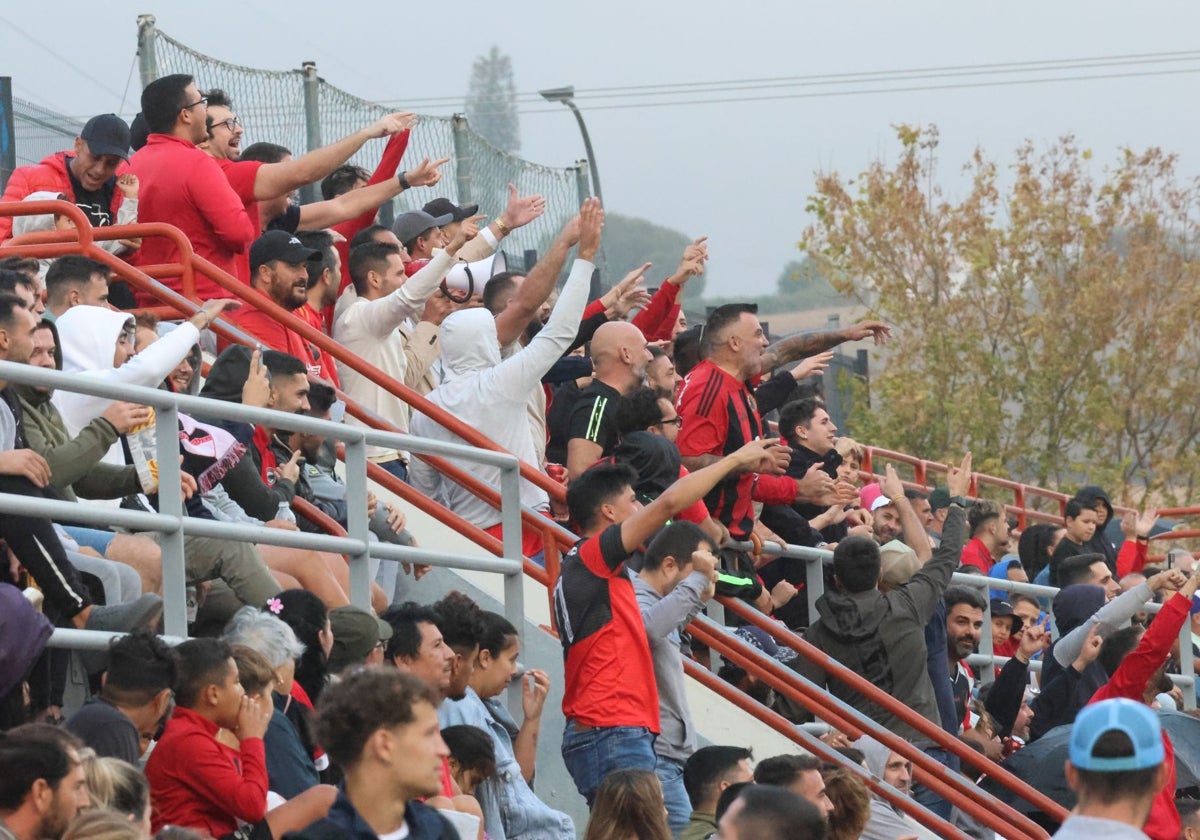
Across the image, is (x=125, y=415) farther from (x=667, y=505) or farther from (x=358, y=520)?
(x=667, y=505)

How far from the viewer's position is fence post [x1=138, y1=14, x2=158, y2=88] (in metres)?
14.7

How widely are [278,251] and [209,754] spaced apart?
15.8ft

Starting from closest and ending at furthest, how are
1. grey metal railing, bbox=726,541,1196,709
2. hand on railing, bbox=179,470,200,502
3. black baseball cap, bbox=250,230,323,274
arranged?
1. hand on railing, bbox=179,470,200,502
2. black baseball cap, bbox=250,230,323,274
3. grey metal railing, bbox=726,541,1196,709

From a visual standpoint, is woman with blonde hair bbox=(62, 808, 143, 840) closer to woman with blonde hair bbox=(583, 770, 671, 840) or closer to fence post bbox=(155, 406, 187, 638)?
fence post bbox=(155, 406, 187, 638)

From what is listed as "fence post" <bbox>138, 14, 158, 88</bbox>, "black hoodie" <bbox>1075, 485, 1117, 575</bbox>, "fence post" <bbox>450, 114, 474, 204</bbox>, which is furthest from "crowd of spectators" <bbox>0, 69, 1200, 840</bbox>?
"fence post" <bbox>450, 114, 474, 204</bbox>

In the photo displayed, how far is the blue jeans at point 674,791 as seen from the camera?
8.59 meters

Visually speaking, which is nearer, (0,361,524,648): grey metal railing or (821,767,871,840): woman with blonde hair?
(0,361,524,648): grey metal railing

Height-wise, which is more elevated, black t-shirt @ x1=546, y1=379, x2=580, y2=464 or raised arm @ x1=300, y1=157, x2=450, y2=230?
raised arm @ x1=300, y1=157, x2=450, y2=230

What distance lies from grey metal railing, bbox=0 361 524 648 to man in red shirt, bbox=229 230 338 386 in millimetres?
1804

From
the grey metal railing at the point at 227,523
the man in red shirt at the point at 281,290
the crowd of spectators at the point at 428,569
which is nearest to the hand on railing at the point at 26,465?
the crowd of spectators at the point at 428,569

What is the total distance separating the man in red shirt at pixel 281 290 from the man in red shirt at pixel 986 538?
5.62 metres

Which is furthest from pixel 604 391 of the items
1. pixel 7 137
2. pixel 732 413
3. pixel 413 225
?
pixel 7 137

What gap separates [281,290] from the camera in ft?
35.3

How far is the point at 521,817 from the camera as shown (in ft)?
25.7
